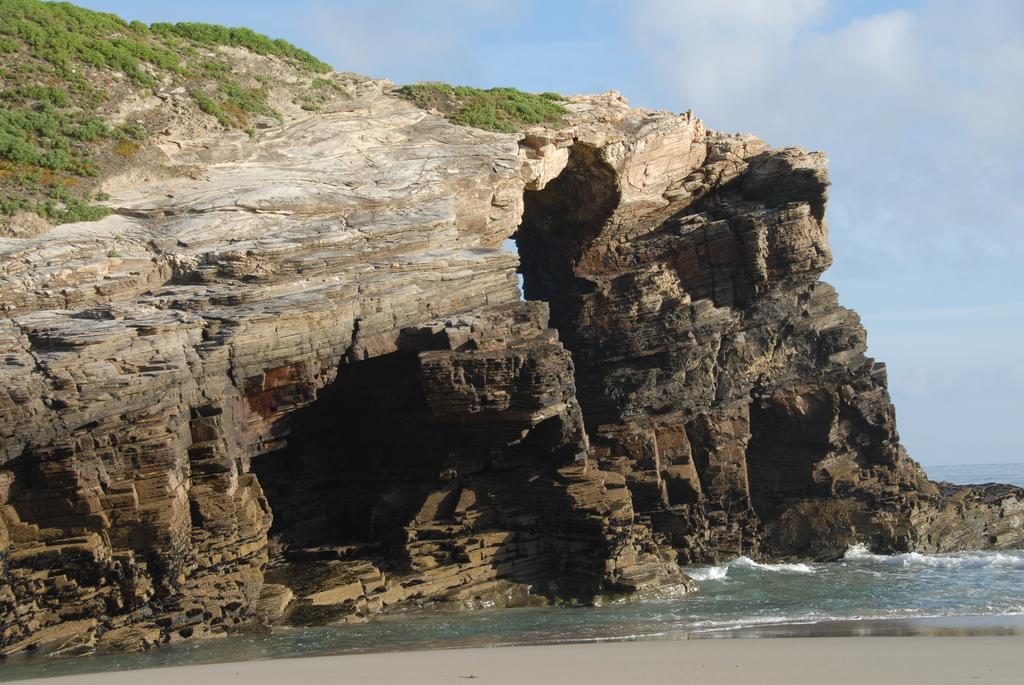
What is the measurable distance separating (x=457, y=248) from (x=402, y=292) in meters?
2.79

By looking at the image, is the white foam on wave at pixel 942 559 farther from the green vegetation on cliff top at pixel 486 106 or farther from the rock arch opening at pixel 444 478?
the green vegetation on cliff top at pixel 486 106

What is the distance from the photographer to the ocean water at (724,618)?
2158 cm

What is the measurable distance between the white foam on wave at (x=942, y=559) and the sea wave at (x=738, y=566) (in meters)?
2.17

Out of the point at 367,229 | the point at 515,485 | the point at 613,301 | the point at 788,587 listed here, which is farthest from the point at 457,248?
the point at 788,587

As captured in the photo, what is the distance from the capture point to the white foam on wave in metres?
35.9

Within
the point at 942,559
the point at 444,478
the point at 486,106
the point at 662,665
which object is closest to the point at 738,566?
the point at 942,559

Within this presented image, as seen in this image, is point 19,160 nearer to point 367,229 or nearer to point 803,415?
point 367,229

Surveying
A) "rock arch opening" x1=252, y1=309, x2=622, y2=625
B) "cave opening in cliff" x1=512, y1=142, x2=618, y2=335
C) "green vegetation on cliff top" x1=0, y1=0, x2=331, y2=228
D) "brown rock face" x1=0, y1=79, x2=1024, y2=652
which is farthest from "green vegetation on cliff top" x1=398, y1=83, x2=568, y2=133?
"rock arch opening" x1=252, y1=309, x2=622, y2=625

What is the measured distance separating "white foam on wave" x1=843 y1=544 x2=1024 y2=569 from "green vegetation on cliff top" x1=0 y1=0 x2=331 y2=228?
23.5m

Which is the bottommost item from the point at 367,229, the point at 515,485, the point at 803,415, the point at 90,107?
the point at 515,485

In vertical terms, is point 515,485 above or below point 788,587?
above

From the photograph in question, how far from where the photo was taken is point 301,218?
2845 centimetres

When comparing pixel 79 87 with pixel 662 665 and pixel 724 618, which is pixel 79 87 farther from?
pixel 662 665

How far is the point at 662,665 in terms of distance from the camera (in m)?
15.9
